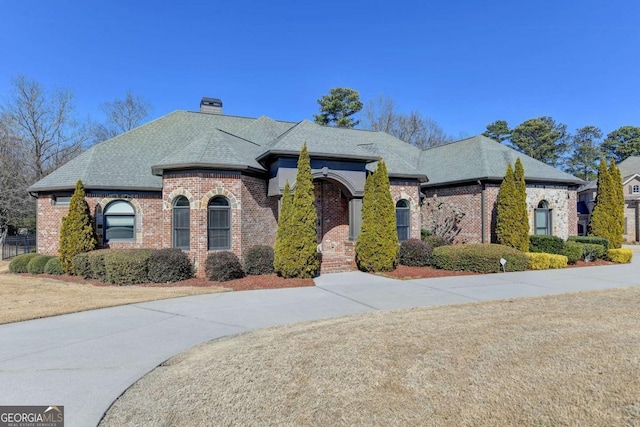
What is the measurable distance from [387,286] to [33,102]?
33836mm

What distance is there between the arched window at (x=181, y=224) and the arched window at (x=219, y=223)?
87 centimetres

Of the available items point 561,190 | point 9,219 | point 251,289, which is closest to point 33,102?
point 9,219

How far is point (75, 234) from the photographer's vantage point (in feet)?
41.9

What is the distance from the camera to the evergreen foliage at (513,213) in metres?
15.1

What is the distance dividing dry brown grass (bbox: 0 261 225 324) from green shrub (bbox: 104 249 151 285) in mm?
511

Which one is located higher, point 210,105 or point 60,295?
point 210,105

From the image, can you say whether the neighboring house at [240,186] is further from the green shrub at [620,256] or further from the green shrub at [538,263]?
the green shrub at [538,263]

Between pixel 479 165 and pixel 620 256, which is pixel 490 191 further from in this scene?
pixel 620 256

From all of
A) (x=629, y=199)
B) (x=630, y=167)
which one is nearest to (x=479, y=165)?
(x=629, y=199)

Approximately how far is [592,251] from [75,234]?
2098cm

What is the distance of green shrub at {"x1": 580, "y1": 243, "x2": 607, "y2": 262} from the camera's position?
1559 cm

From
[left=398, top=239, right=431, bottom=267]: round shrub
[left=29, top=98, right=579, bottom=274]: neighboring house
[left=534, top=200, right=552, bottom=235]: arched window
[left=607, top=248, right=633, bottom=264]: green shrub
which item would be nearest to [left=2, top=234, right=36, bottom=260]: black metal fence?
[left=29, top=98, right=579, bottom=274]: neighboring house

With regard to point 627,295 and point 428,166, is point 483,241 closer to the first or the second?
point 428,166

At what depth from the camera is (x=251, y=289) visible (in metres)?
10.3
